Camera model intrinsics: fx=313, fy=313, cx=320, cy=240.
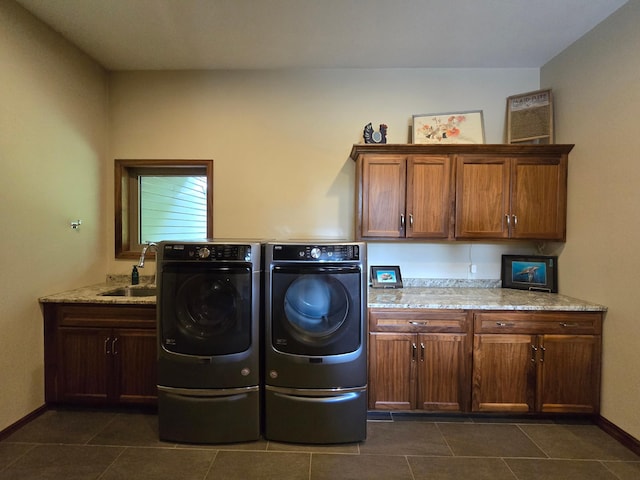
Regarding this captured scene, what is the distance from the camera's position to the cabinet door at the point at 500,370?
7.52 ft

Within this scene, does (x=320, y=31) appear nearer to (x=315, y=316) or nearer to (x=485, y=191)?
(x=485, y=191)

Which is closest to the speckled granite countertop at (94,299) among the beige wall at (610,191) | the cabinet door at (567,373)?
the cabinet door at (567,373)

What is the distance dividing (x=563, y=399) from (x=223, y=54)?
150 inches

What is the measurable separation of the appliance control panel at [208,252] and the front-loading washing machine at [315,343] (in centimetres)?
16

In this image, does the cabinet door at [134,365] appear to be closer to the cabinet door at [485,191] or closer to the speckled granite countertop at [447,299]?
the speckled granite countertop at [447,299]

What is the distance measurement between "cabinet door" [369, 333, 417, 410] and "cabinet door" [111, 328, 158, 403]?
1.64 metres

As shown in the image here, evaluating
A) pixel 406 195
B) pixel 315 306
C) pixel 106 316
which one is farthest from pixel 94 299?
pixel 406 195

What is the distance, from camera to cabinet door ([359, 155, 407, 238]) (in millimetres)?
2613

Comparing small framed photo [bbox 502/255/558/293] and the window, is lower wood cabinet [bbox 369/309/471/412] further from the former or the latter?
the window

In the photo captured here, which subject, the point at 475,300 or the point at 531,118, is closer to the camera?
the point at 475,300

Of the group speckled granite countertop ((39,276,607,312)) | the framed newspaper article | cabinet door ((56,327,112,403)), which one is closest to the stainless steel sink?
speckled granite countertop ((39,276,607,312))

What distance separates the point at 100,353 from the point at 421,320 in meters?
2.42

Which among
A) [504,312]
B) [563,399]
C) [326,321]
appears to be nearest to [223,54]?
[326,321]

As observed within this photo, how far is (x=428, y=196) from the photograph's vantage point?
103 inches
